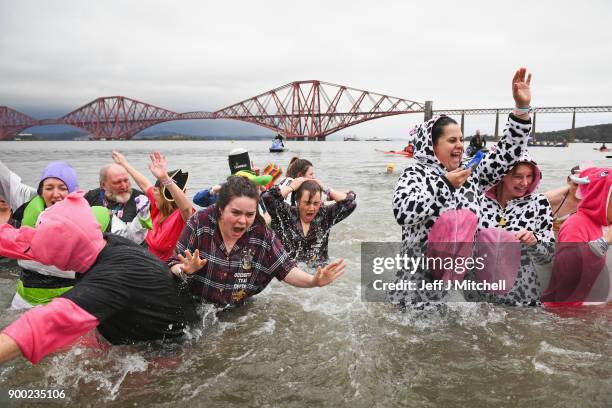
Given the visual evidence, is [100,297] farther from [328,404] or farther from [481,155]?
[481,155]

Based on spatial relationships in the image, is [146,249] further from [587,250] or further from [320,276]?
[587,250]

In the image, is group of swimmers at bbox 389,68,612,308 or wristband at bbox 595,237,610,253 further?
wristband at bbox 595,237,610,253

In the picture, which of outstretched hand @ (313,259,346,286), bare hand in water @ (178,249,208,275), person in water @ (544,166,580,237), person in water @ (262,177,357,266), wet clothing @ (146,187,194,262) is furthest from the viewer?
person in water @ (262,177,357,266)

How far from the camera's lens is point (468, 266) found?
3.08 metres

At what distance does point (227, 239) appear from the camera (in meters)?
2.92

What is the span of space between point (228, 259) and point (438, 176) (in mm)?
1656

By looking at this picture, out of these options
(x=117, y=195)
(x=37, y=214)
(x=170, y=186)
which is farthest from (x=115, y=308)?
(x=117, y=195)

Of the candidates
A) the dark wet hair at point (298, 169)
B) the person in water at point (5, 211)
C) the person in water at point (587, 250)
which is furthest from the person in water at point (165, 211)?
the person in water at point (587, 250)

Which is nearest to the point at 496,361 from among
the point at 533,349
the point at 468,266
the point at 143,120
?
the point at 533,349

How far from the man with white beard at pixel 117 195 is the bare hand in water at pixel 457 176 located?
3117mm

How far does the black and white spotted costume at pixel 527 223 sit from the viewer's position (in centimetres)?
325

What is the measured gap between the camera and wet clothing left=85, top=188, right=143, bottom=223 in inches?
162

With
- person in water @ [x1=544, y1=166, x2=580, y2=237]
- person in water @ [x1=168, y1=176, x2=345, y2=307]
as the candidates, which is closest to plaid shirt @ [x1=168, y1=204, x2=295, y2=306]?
person in water @ [x1=168, y1=176, x2=345, y2=307]

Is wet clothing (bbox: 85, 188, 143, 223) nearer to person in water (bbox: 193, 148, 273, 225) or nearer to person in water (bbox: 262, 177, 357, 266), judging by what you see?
person in water (bbox: 193, 148, 273, 225)
